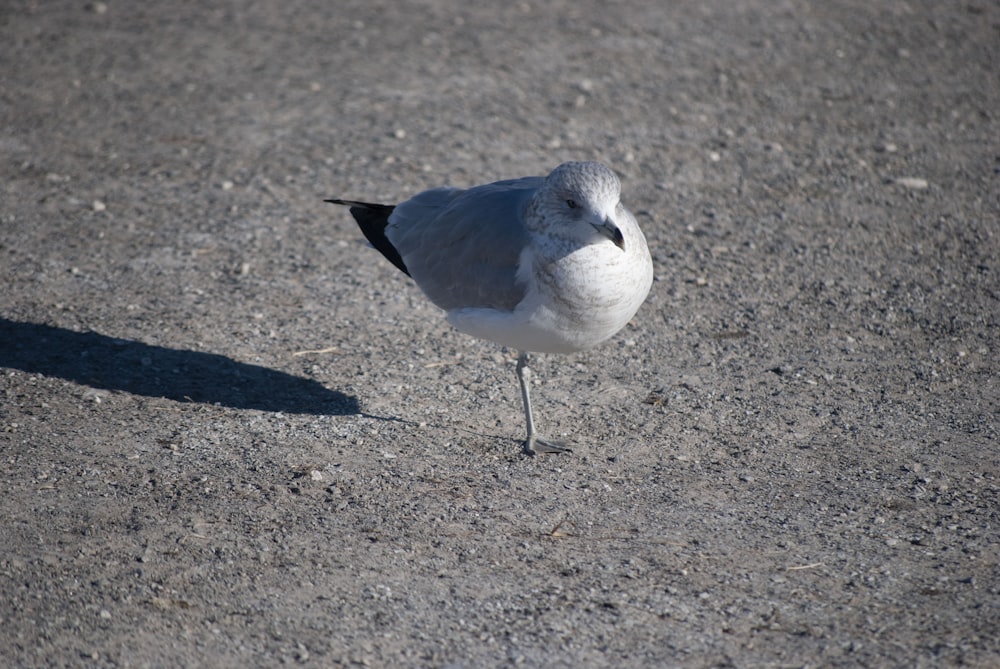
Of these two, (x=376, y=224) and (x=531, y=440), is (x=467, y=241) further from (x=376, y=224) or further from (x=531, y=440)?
(x=531, y=440)

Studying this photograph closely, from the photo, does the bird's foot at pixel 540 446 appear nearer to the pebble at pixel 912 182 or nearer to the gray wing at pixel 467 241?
the gray wing at pixel 467 241

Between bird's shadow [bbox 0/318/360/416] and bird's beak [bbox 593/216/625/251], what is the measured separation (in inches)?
63.5

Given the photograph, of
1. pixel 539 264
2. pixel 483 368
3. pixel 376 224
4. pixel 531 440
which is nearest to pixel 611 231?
pixel 539 264

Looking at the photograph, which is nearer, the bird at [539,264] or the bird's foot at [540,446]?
the bird at [539,264]

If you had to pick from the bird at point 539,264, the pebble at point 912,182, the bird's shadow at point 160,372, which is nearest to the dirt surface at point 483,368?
the bird's shadow at point 160,372

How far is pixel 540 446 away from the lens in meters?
4.81

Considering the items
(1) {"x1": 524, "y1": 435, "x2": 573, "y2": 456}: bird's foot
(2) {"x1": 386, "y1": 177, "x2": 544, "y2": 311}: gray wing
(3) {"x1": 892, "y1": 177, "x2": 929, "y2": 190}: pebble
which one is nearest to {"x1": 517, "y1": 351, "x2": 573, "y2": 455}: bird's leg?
(1) {"x1": 524, "y1": 435, "x2": 573, "y2": 456}: bird's foot

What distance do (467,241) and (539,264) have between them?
0.56 metres

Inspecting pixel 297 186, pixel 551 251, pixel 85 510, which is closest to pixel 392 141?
pixel 297 186

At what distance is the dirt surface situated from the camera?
12.4 ft

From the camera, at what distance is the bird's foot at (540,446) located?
4793mm

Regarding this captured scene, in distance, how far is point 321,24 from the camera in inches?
404

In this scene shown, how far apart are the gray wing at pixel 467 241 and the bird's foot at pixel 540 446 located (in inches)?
25.6

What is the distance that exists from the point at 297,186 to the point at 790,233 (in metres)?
3.43
